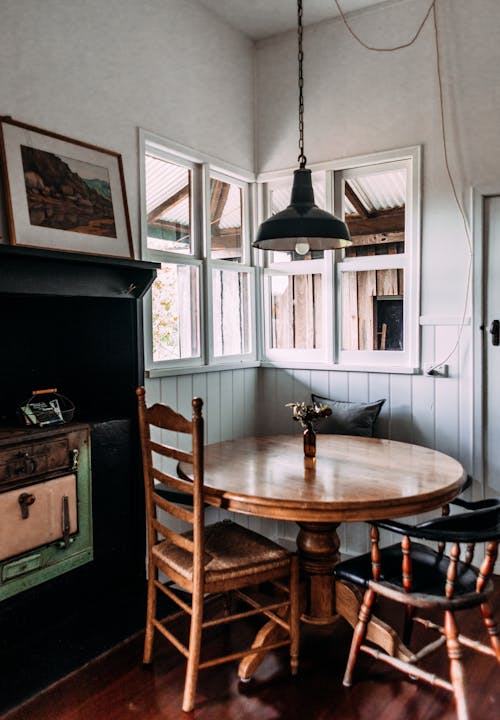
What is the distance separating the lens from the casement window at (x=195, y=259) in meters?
3.29

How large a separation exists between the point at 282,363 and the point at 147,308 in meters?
1.22

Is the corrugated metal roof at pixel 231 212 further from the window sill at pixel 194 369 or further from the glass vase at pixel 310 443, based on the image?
the glass vase at pixel 310 443

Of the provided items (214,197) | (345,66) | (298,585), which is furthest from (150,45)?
(298,585)

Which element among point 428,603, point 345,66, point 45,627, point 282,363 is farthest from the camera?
point 282,363

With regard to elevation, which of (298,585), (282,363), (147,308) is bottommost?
(298,585)

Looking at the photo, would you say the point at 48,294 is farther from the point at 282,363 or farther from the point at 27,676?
the point at 282,363

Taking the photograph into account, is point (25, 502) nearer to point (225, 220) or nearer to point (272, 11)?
point (225, 220)

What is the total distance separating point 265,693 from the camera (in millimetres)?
2217

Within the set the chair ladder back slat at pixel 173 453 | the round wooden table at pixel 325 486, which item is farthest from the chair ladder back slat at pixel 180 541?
the chair ladder back slat at pixel 173 453

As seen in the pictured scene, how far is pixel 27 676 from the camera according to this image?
7.46ft

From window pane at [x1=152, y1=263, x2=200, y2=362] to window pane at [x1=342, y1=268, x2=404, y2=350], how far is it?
3.31ft

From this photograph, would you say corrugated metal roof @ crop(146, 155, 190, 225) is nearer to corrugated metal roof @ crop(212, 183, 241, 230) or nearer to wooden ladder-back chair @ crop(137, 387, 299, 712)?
corrugated metal roof @ crop(212, 183, 241, 230)

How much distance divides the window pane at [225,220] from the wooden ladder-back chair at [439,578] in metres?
2.26

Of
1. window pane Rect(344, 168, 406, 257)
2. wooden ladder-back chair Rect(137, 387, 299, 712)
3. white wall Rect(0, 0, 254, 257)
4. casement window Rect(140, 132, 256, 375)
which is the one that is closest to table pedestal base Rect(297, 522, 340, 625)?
wooden ladder-back chair Rect(137, 387, 299, 712)
